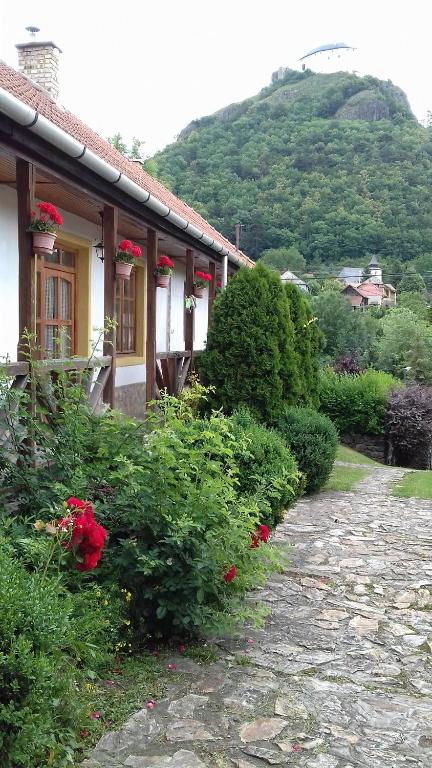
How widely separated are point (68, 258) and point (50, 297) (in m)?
0.71

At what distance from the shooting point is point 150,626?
380 cm

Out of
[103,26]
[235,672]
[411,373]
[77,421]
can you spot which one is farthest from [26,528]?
[411,373]

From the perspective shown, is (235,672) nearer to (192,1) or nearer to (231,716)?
(231,716)

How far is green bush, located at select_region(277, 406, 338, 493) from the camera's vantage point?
877 centimetres

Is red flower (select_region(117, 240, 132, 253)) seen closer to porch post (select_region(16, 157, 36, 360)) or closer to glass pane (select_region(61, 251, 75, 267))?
glass pane (select_region(61, 251, 75, 267))

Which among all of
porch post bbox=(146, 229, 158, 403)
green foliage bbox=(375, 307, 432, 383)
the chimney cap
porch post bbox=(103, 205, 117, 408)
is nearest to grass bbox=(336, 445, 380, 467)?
porch post bbox=(146, 229, 158, 403)

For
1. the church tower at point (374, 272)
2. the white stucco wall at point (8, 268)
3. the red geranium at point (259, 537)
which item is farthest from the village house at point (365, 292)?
the red geranium at point (259, 537)

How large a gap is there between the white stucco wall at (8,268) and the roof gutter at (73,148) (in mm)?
1307

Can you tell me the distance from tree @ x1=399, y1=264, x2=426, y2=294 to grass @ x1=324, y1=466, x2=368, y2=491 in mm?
41749

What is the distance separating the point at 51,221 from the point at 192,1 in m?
12.6

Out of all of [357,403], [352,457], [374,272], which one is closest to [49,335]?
[352,457]

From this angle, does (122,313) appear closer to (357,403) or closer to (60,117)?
(60,117)

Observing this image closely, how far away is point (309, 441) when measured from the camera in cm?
883

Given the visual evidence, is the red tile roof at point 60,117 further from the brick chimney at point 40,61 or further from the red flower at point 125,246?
the red flower at point 125,246
